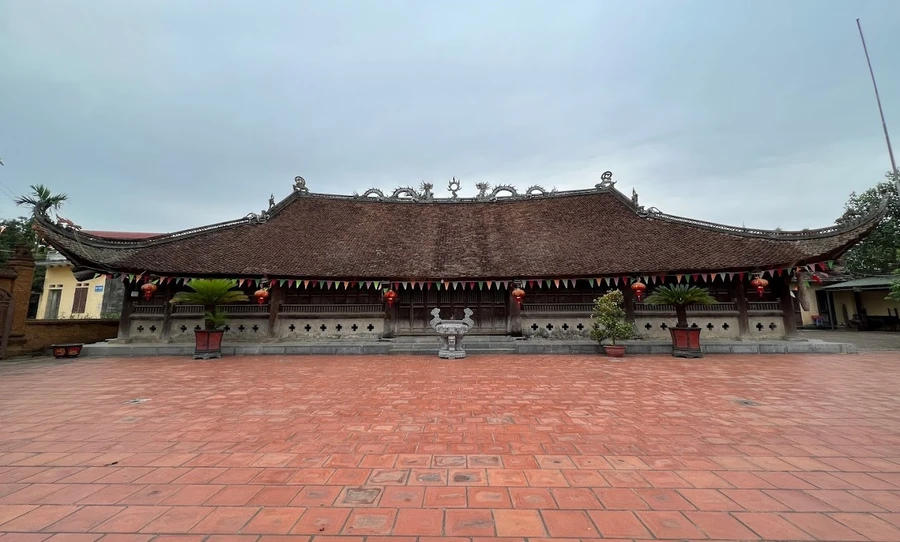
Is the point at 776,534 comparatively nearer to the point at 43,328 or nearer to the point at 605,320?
the point at 605,320

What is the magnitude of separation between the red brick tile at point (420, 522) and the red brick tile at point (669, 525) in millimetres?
1534

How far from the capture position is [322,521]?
104 inches

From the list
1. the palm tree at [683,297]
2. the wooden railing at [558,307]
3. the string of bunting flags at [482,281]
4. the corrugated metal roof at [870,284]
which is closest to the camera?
the palm tree at [683,297]

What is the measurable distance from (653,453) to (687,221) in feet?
50.5

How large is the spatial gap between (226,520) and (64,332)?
54.7 feet

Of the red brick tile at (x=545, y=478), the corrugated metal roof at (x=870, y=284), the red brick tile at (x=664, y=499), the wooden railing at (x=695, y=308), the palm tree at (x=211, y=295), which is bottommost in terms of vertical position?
the red brick tile at (x=664, y=499)

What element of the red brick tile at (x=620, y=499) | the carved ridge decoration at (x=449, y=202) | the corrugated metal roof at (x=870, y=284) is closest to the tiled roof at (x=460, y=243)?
the carved ridge decoration at (x=449, y=202)

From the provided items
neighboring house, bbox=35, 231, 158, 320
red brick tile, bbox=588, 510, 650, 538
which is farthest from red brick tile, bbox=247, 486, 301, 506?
neighboring house, bbox=35, 231, 158, 320

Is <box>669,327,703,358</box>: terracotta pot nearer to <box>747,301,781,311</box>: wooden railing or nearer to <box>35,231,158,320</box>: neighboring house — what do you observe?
<box>747,301,781,311</box>: wooden railing

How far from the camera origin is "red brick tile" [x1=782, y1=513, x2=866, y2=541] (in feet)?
8.11

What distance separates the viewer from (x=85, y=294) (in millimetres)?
23016

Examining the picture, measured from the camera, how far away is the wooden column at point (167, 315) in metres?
14.2

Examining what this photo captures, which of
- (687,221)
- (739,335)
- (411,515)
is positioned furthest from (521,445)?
(687,221)

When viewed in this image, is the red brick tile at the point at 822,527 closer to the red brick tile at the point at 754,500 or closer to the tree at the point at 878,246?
the red brick tile at the point at 754,500
